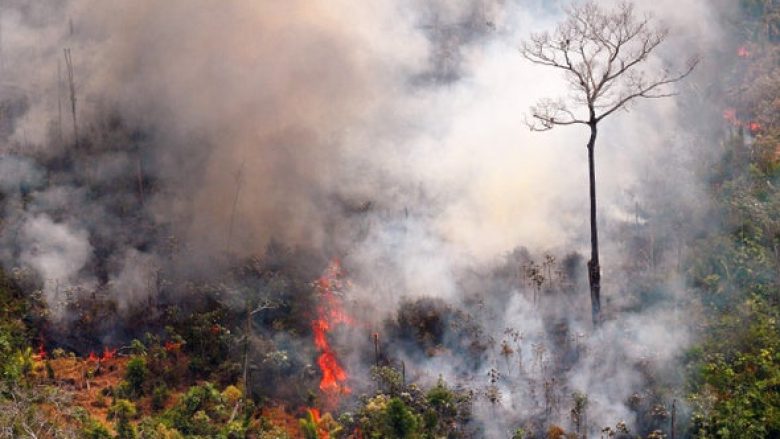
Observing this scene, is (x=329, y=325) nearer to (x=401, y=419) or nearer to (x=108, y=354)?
(x=401, y=419)

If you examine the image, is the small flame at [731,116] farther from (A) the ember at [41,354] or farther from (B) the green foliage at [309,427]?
(A) the ember at [41,354]

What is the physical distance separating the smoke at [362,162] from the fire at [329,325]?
2.03 feet

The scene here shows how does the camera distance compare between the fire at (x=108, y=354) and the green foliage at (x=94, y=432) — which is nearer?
the green foliage at (x=94, y=432)

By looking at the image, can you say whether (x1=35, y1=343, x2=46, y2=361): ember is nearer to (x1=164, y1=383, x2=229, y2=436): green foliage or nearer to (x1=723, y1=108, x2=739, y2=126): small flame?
(x1=164, y1=383, x2=229, y2=436): green foliage

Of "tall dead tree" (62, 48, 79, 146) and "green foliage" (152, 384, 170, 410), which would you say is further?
"tall dead tree" (62, 48, 79, 146)

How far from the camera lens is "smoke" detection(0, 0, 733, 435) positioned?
18750 mm

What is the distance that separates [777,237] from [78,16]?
68.2 ft

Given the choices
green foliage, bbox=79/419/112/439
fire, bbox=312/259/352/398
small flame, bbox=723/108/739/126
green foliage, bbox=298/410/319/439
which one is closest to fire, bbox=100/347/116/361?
green foliage, bbox=79/419/112/439

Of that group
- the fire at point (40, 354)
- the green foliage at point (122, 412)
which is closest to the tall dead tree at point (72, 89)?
the fire at point (40, 354)

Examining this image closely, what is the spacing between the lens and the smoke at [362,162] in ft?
61.5

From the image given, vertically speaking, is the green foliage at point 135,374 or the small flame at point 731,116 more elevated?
the small flame at point 731,116

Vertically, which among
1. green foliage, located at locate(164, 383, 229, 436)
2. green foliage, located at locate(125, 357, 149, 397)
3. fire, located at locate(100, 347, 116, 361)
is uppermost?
fire, located at locate(100, 347, 116, 361)

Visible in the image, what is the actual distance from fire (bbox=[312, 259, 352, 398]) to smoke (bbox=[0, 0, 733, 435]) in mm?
617

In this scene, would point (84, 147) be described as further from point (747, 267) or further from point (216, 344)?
point (747, 267)
